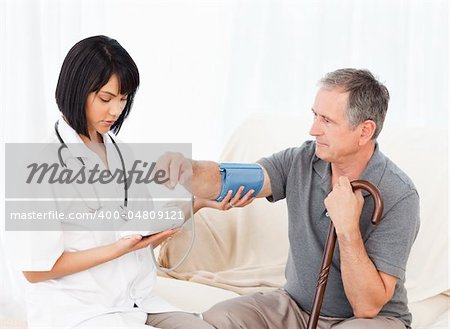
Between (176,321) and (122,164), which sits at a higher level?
(122,164)

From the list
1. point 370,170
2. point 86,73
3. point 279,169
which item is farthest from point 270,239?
point 86,73

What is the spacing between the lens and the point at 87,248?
1905mm

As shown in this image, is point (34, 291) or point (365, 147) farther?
point (365, 147)

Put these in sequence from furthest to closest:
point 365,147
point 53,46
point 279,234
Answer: point 53,46 → point 279,234 → point 365,147

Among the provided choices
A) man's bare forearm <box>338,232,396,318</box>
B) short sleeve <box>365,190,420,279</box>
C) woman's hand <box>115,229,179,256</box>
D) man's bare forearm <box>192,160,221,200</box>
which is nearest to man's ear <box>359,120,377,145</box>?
short sleeve <box>365,190,420,279</box>

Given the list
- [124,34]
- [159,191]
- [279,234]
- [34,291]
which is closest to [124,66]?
[159,191]

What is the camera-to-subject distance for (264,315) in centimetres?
227

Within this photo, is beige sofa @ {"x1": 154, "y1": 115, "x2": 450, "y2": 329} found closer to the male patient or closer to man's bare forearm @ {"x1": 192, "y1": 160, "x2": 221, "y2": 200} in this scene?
the male patient

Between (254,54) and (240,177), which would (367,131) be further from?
(254,54)

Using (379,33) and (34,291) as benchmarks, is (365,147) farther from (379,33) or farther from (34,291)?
(379,33)

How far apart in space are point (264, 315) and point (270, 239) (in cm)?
62

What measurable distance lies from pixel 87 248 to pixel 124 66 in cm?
44

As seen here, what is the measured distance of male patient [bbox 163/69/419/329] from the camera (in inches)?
80.3

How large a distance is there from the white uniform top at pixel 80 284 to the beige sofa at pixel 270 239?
551 mm
